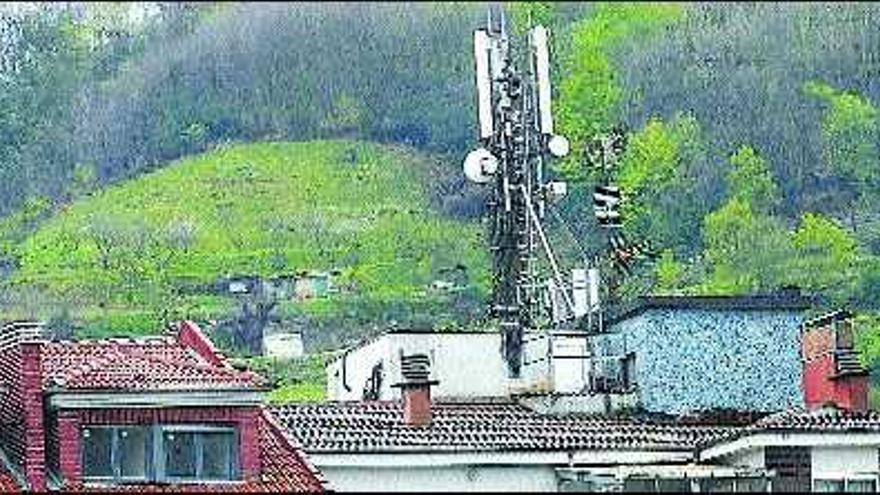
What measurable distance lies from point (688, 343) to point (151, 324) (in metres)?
61.1

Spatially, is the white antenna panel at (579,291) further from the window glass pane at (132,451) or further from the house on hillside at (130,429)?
the window glass pane at (132,451)

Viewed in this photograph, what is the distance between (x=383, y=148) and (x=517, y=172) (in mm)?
97243

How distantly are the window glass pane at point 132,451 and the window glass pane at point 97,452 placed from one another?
0.43ft

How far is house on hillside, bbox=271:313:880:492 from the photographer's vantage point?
107 feet

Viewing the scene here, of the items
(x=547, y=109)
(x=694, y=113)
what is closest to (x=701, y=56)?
(x=694, y=113)

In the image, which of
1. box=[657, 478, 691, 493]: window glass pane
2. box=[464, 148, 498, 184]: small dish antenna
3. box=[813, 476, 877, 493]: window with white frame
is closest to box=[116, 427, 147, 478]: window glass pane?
box=[657, 478, 691, 493]: window glass pane

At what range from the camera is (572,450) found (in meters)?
34.7

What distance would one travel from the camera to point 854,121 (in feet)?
445

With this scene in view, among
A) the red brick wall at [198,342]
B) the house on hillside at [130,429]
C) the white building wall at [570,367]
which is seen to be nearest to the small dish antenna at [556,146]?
the white building wall at [570,367]

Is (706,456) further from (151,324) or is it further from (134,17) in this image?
(134,17)

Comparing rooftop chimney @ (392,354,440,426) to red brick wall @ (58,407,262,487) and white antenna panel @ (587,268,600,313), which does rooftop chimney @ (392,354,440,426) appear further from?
white antenna panel @ (587,268,600,313)

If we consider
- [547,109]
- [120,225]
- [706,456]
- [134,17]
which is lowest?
[706,456]

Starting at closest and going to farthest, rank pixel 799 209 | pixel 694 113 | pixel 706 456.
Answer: pixel 706 456 → pixel 799 209 → pixel 694 113

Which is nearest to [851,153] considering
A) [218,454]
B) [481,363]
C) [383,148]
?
[383,148]
